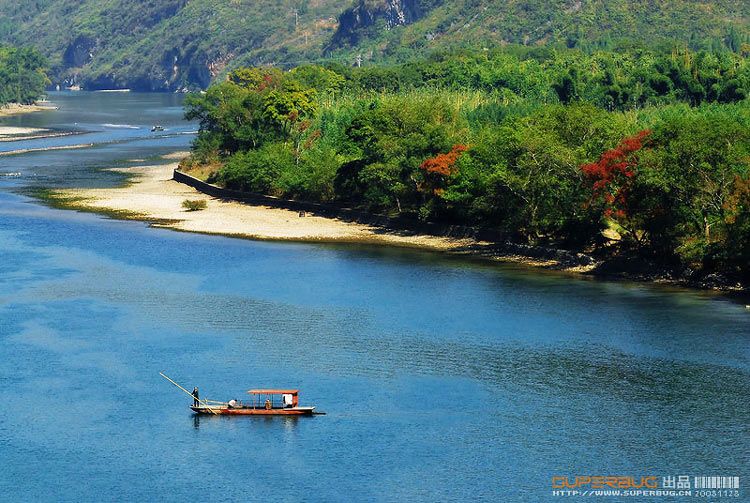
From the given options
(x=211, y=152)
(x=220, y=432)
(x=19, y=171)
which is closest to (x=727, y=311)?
(x=220, y=432)

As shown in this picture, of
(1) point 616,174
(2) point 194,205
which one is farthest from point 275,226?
(1) point 616,174

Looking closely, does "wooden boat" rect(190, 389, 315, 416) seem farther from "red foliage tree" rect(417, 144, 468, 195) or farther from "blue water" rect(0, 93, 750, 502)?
"red foliage tree" rect(417, 144, 468, 195)

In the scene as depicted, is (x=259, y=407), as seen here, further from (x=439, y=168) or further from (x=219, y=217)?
(x=219, y=217)

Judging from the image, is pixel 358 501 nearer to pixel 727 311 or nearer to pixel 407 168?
pixel 727 311

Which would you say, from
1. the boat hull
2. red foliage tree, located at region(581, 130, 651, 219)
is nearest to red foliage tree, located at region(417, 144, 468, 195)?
red foliage tree, located at region(581, 130, 651, 219)

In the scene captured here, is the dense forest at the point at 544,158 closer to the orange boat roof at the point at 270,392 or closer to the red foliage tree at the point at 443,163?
the red foliage tree at the point at 443,163

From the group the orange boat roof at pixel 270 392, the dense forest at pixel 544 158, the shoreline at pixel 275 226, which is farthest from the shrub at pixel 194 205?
the orange boat roof at pixel 270 392
